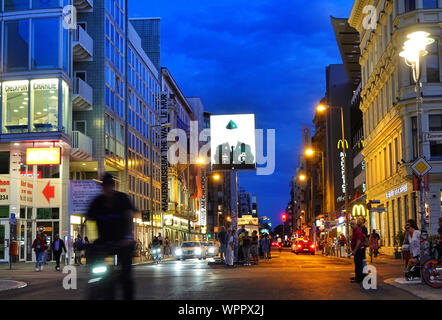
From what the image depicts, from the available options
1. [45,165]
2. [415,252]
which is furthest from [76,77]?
[415,252]

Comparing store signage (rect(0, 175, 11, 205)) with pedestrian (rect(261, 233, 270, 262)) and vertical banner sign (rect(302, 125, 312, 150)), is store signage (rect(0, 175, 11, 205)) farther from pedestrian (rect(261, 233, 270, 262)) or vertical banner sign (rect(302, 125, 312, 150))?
vertical banner sign (rect(302, 125, 312, 150))

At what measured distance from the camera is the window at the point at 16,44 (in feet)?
132

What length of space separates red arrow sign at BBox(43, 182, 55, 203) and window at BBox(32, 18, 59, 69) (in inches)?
314

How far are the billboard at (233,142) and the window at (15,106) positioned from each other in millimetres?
11625

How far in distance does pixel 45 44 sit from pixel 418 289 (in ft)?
102

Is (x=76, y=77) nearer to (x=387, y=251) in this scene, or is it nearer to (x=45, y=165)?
(x=45, y=165)

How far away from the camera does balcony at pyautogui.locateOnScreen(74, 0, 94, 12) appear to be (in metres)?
46.6

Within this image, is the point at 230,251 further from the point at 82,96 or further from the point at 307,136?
the point at 307,136

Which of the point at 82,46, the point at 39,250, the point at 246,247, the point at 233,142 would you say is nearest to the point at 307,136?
the point at 82,46

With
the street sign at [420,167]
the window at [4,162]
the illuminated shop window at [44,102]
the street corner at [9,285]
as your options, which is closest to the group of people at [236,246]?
the street corner at [9,285]

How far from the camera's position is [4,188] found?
135 feet

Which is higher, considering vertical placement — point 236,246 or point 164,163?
point 164,163

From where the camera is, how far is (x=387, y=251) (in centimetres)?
4622

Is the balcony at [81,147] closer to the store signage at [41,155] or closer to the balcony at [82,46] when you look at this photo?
the store signage at [41,155]
